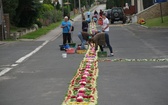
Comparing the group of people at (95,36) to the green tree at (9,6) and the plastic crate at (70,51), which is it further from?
the green tree at (9,6)

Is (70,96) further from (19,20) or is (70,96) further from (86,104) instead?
(19,20)

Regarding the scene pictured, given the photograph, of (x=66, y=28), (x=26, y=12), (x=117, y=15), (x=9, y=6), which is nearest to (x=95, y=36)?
(x=66, y=28)

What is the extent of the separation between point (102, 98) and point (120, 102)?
547 millimetres

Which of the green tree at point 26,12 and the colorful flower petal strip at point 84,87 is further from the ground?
the green tree at point 26,12

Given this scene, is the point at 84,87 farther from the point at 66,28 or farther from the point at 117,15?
the point at 117,15

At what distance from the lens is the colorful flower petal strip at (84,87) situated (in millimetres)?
8148

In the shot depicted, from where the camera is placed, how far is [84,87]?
31.3 ft

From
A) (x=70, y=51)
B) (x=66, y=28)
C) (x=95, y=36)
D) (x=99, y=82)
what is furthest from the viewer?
(x=66, y=28)

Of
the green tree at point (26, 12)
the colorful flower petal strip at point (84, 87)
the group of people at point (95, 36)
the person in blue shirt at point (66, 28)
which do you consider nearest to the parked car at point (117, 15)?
the green tree at point (26, 12)

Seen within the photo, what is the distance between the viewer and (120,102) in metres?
8.03

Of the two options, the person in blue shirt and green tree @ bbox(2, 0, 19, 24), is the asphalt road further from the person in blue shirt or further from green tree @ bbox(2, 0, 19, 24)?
green tree @ bbox(2, 0, 19, 24)

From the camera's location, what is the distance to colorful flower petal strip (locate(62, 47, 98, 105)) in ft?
26.7

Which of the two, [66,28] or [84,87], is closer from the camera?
[84,87]

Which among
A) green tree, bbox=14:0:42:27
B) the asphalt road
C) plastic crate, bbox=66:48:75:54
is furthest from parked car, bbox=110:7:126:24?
the asphalt road
